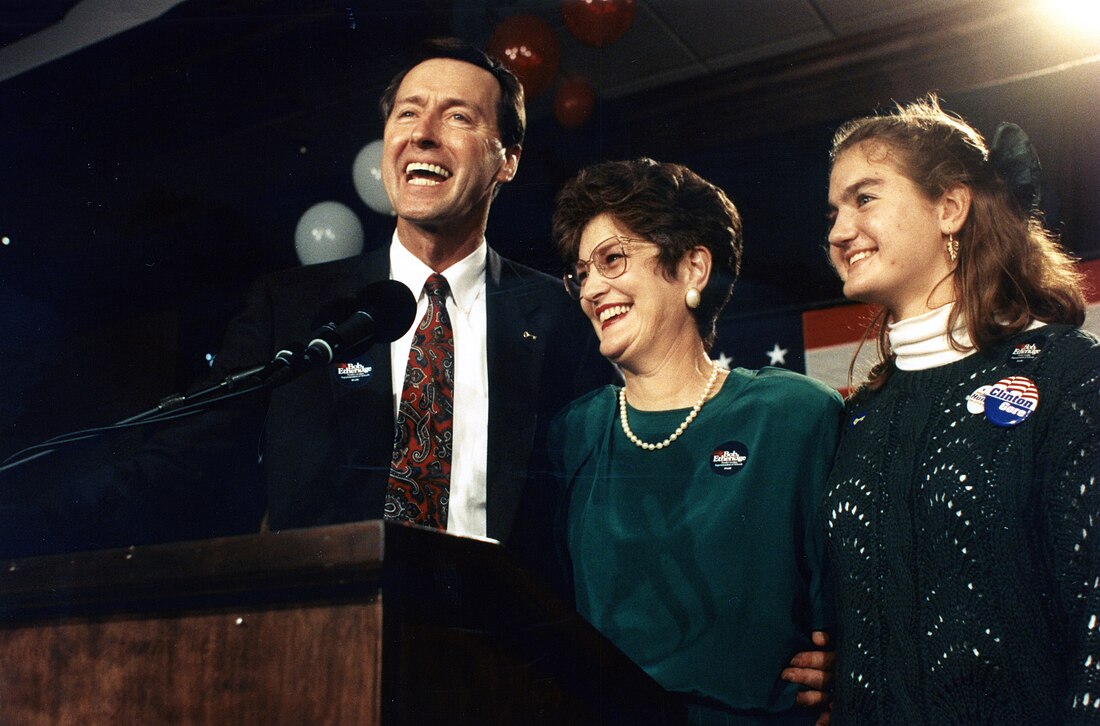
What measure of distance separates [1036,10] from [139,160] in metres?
2.21

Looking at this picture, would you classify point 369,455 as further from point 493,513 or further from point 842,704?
point 842,704

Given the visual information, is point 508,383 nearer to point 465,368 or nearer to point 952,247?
point 465,368

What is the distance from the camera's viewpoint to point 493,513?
1773mm

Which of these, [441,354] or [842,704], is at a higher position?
[441,354]

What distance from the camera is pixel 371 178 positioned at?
2104 mm

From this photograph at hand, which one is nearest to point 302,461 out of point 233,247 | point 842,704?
point 233,247

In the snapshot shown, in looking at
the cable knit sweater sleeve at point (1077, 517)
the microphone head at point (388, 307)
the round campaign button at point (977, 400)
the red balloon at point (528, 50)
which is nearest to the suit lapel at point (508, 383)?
the red balloon at point (528, 50)

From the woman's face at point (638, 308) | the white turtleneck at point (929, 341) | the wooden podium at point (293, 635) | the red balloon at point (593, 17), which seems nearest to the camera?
the wooden podium at point (293, 635)

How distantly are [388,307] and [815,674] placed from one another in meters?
0.87

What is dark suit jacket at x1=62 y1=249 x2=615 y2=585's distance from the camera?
1.74m

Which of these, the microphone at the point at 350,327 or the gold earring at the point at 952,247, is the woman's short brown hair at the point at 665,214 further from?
the microphone at the point at 350,327

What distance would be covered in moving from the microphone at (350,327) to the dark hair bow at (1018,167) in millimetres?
968

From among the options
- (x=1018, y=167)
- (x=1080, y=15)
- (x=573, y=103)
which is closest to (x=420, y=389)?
(x=573, y=103)

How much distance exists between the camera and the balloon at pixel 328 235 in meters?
2.04
